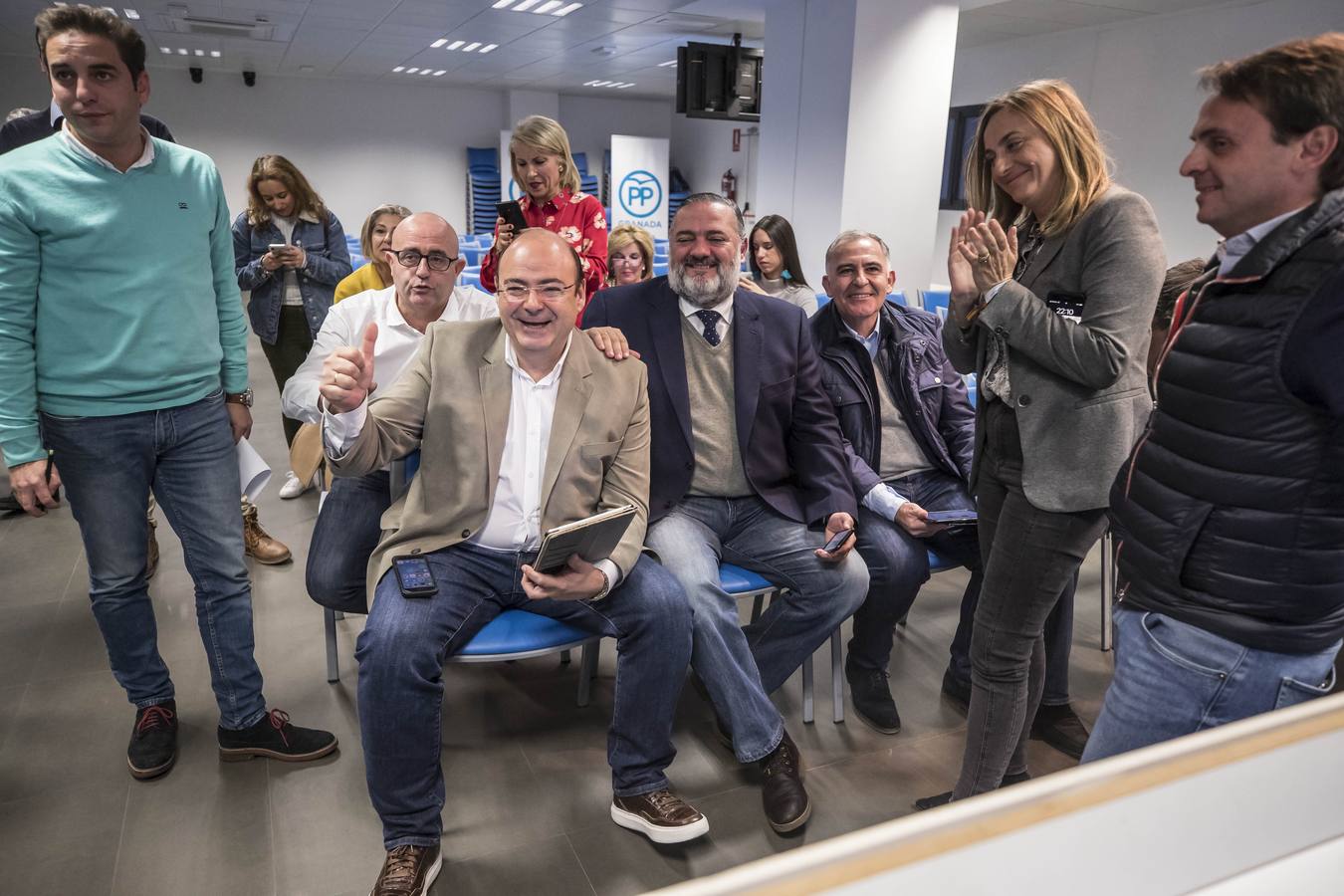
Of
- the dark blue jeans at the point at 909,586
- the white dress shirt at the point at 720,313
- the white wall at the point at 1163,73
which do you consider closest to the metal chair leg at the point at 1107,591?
the dark blue jeans at the point at 909,586

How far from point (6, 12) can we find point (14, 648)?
371 inches

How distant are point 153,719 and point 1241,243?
257cm

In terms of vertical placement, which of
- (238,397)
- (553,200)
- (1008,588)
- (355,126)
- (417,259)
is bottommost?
(1008,588)

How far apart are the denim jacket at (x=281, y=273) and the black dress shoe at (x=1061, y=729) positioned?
11.0ft

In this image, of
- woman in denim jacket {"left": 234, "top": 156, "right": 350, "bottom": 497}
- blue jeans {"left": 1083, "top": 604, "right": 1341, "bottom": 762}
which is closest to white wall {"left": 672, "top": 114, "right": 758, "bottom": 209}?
woman in denim jacket {"left": 234, "top": 156, "right": 350, "bottom": 497}

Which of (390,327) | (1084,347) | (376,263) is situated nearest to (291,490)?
(376,263)

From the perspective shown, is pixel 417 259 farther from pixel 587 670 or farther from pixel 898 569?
pixel 898 569

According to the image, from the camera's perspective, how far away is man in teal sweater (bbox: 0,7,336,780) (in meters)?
1.78

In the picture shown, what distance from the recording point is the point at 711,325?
8.15 feet

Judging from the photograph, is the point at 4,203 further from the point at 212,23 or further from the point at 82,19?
the point at 212,23

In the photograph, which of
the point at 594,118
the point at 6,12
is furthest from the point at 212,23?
the point at 594,118

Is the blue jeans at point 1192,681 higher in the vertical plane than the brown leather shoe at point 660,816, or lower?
higher

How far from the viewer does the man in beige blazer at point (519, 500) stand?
185 centimetres

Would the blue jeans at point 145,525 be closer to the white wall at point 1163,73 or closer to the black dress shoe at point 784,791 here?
the black dress shoe at point 784,791
